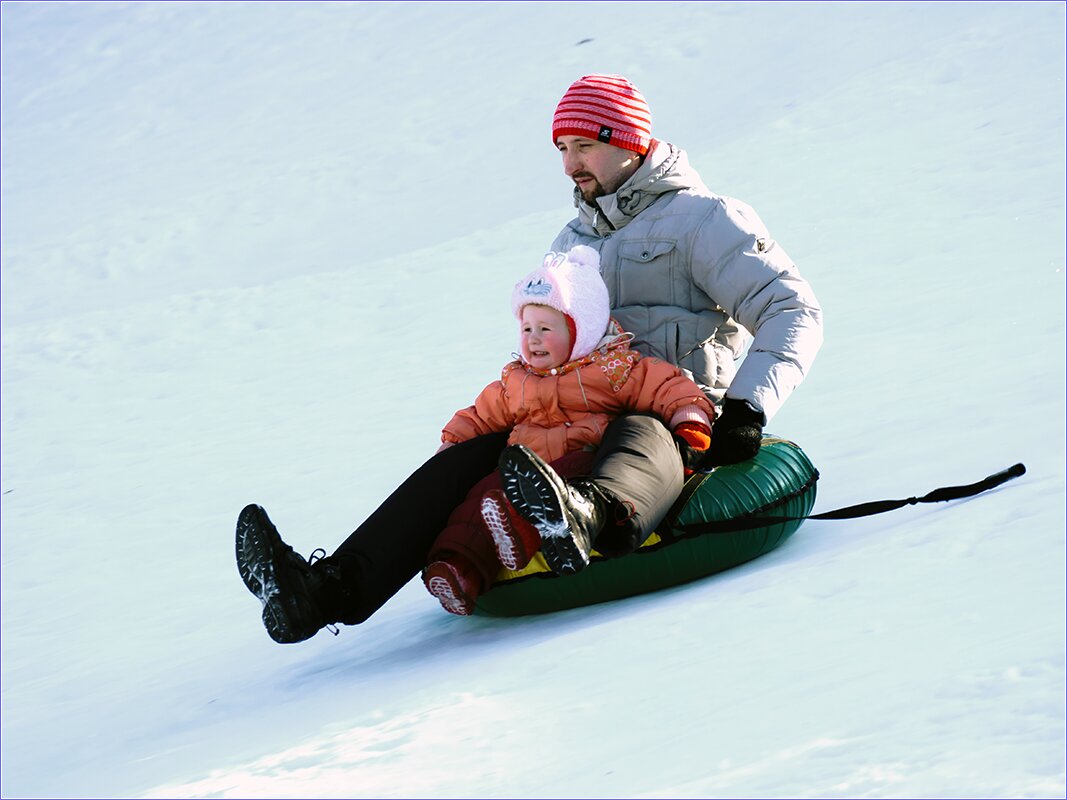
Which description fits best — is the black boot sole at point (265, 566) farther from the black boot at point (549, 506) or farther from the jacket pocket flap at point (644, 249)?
the jacket pocket flap at point (644, 249)

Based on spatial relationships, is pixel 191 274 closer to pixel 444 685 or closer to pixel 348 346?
pixel 348 346

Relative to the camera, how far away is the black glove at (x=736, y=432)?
381 centimetres

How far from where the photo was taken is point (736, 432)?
381 centimetres

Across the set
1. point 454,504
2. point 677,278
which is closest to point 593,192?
point 677,278

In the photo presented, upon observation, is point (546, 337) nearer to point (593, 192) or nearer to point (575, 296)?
point (575, 296)

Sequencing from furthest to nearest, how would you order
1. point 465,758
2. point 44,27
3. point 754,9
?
point 44,27
point 754,9
point 465,758

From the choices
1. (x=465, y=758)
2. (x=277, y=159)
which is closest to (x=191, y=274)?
(x=277, y=159)

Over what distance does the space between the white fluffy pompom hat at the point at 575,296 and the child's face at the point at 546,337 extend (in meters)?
0.02

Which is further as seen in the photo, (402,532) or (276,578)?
(402,532)

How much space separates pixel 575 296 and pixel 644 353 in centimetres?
34

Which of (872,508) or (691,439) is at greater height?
(691,439)

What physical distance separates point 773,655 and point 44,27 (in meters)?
19.1

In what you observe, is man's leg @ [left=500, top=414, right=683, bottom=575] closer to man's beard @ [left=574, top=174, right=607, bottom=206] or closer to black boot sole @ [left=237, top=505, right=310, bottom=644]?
black boot sole @ [left=237, top=505, right=310, bottom=644]

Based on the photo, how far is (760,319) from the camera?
399cm
